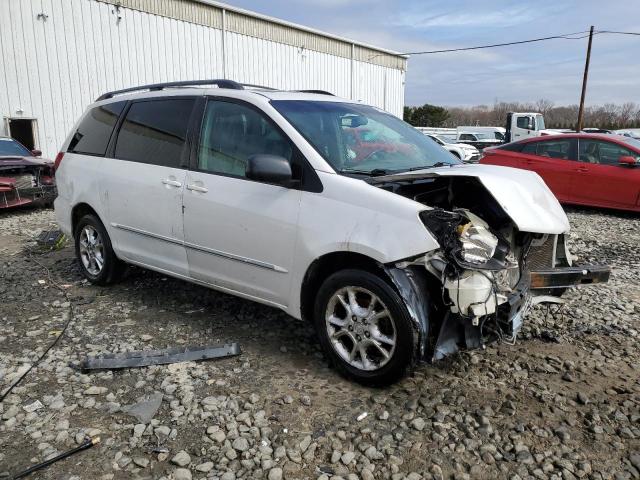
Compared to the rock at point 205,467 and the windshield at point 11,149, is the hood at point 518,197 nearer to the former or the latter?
the rock at point 205,467

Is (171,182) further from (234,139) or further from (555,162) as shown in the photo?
(555,162)

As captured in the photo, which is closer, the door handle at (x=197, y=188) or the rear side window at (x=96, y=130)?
the door handle at (x=197, y=188)

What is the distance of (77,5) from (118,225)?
39.7 ft

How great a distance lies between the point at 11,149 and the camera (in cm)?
1020

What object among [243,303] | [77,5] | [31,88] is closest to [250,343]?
[243,303]

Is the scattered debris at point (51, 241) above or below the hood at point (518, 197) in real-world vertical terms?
below

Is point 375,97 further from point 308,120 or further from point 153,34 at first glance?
point 308,120

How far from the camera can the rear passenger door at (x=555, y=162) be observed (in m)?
9.50

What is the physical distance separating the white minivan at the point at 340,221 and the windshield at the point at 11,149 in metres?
6.66

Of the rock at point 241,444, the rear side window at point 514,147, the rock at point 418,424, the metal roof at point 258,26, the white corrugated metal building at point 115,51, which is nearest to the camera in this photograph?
the rock at point 241,444

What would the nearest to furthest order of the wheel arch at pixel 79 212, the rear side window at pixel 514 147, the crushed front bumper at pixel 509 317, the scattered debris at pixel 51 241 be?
the crushed front bumper at pixel 509 317
the wheel arch at pixel 79 212
the scattered debris at pixel 51 241
the rear side window at pixel 514 147

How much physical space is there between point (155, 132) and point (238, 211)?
1.33 metres

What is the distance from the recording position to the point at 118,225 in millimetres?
4707

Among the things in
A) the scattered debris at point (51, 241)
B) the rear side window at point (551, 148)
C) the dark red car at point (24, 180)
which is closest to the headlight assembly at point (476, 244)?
the scattered debris at point (51, 241)
